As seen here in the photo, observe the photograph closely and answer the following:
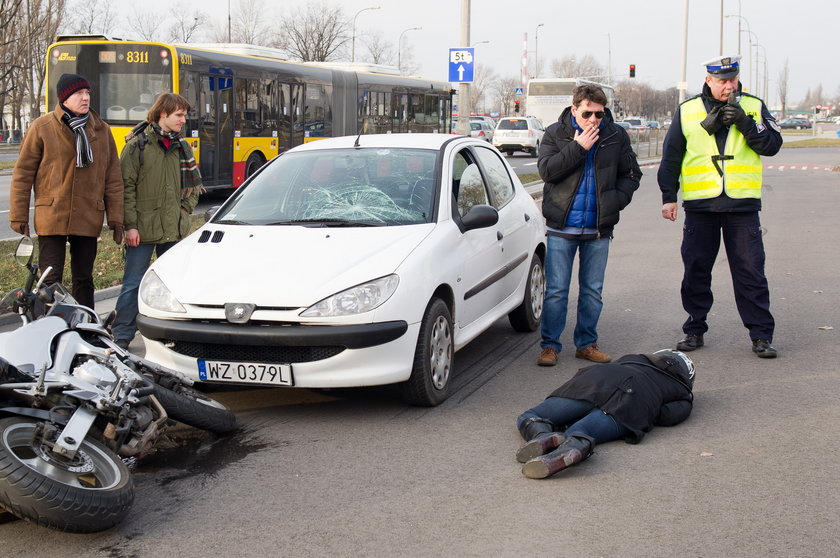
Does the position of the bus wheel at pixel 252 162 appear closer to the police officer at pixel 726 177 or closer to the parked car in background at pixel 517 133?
the police officer at pixel 726 177

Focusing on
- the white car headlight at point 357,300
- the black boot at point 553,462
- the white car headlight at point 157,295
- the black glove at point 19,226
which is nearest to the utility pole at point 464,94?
the black glove at point 19,226

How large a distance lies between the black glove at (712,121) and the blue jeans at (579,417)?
2.66 metres

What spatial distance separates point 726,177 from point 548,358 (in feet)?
5.68

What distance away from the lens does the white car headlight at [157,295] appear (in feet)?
17.5

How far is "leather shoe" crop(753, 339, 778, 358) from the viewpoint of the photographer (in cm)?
669

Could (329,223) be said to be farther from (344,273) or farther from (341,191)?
→ (344,273)

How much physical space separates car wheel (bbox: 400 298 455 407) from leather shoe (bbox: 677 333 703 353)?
78.5 inches

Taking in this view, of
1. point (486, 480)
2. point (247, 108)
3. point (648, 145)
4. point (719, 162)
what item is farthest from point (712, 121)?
point (648, 145)

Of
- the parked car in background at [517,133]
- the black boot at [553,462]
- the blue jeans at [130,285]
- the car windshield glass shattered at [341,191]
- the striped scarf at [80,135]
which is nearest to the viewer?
the black boot at [553,462]

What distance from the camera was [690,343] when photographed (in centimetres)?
698

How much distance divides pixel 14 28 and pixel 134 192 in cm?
4683

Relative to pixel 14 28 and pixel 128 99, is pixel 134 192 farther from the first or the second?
pixel 14 28

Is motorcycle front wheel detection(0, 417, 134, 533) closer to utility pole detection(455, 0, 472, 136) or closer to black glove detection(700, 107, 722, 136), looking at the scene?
black glove detection(700, 107, 722, 136)

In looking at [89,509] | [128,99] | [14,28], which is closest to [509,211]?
[89,509]
